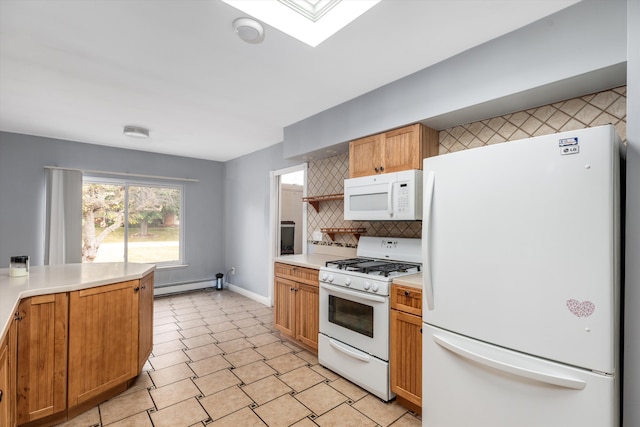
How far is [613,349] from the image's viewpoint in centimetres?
122

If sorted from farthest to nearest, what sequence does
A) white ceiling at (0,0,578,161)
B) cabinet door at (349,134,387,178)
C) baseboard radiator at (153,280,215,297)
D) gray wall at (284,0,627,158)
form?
baseboard radiator at (153,280,215,297) → cabinet door at (349,134,387,178) → white ceiling at (0,0,578,161) → gray wall at (284,0,627,158)

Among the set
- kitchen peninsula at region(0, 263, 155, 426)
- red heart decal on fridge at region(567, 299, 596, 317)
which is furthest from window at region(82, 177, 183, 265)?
red heart decal on fridge at region(567, 299, 596, 317)

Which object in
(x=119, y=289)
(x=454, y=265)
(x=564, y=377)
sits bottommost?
(x=564, y=377)

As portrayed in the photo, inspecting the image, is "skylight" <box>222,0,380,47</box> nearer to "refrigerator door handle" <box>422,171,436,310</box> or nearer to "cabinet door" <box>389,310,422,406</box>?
"refrigerator door handle" <box>422,171,436,310</box>

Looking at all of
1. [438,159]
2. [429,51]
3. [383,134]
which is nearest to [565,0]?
[429,51]

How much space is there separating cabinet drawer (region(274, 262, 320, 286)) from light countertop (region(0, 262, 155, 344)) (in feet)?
4.16

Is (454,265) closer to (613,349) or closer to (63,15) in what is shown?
(613,349)

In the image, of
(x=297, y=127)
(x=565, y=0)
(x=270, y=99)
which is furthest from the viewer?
(x=297, y=127)

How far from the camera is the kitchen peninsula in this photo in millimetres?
1782

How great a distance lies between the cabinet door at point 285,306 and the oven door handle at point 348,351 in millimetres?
689

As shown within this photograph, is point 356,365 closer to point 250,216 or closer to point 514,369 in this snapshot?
point 514,369

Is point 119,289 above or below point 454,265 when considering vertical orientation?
below

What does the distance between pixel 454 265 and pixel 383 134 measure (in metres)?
1.43

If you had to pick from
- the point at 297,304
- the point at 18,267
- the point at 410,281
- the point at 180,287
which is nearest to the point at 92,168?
the point at 180,287
